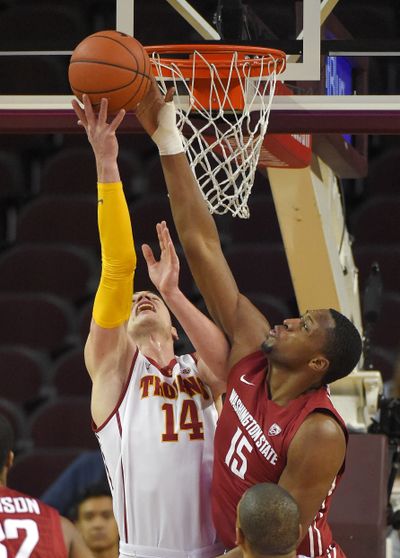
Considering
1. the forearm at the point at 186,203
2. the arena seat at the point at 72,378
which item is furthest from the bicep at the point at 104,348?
the arena seat at the point at 72,378

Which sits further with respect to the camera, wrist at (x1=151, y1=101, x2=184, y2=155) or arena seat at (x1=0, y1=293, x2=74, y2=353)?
arena seat at (x1=0, y1=293, x2=74, y2=353)

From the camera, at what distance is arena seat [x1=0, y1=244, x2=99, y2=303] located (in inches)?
350

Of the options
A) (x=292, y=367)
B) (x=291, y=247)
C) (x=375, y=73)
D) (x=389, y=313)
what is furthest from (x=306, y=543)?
(x=375, y=73)

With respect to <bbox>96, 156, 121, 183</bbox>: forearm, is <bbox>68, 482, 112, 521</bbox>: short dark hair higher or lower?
lower

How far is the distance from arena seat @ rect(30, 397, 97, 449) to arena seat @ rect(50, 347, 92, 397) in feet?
0.81

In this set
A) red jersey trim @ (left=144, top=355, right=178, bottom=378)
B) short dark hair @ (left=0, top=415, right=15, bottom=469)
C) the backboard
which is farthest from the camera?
the backboard

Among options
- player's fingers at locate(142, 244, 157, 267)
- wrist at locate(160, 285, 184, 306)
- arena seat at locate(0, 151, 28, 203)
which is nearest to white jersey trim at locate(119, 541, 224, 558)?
wrist at locate(160, 285, 184, 306)

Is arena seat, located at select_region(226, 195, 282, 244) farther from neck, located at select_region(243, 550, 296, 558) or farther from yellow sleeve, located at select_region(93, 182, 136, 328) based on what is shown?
neck, located at select_region(243, 550, 296, 558)

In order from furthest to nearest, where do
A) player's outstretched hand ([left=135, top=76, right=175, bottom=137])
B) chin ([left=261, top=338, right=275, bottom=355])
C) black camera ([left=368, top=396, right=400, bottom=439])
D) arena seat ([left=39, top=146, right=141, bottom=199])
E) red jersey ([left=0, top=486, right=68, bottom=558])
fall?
arena seat ([left=39, top=146, right=141, bottom=199]) < black camera ([left=368, top=396, right=400, bottom=439]) < player's outstretched hand ([left=135, top=76, right=175, bottom=137]) < chin ([left=261, top=338, right=275, bottom=355]) < red jersey ([left=0, top=486, right=68, bottom=558])

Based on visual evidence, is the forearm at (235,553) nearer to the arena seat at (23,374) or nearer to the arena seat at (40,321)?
the arena seat at (23,374)

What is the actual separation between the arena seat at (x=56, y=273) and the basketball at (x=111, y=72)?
5206 millimetres

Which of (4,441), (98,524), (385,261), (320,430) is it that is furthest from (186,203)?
(385,261)

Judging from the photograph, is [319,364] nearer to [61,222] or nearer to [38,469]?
[38,469]

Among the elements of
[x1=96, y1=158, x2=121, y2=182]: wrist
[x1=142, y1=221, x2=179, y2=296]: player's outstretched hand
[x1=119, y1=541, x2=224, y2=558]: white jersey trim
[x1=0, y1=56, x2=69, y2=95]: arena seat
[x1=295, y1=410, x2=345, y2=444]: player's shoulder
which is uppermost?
[x1=0, y1=56, x2=69, y2=95]: arena seat
